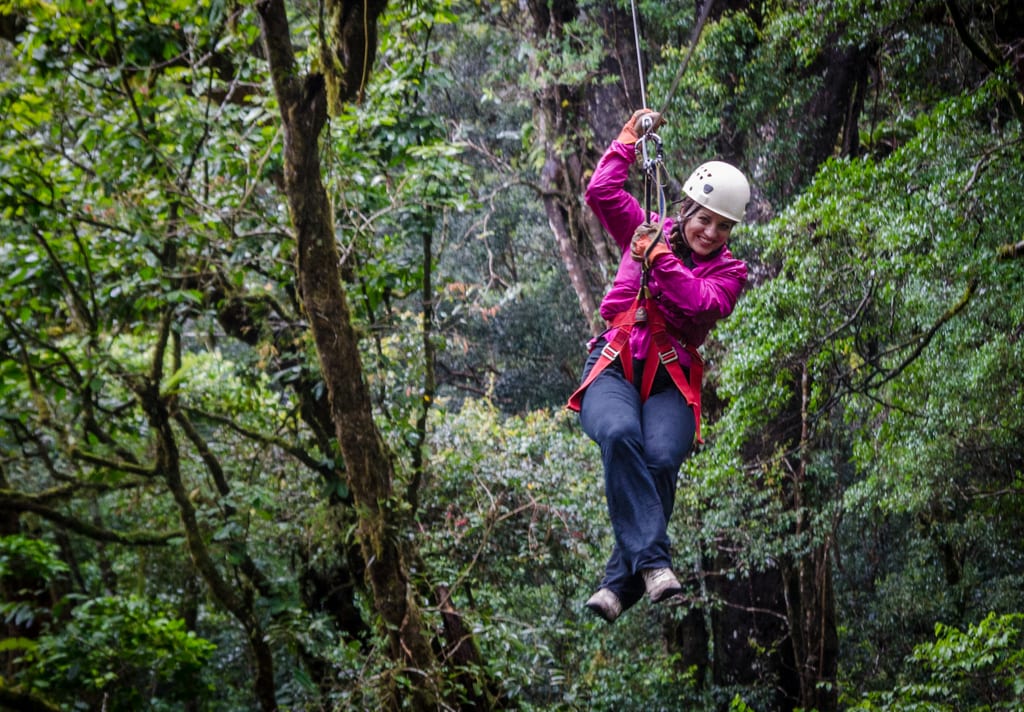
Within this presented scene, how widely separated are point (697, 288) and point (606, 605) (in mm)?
1003

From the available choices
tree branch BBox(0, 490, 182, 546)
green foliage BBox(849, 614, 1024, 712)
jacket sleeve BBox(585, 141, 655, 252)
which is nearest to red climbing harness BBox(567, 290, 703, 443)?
jacket sleeve BBox(585, 141, 655, 252)

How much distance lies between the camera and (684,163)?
28.7ft

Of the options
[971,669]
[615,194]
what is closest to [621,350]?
[615,194]

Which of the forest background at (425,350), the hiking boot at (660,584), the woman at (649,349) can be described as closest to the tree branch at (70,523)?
the forest background at (425,350)

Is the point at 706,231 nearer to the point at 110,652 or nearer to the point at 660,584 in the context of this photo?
the point at 660,584

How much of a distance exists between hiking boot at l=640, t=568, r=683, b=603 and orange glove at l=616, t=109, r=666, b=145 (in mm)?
1349

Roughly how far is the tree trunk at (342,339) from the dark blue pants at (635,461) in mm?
1457

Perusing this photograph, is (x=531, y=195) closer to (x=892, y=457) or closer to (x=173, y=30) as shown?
(x=892, y=457)

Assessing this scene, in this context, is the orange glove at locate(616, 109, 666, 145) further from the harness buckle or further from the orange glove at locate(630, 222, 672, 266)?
the harness buckle

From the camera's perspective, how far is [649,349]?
3400 millimetres

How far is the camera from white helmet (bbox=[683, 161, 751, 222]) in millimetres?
3299

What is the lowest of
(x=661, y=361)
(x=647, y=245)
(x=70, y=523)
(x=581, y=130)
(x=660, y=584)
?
(x=660, y=584)

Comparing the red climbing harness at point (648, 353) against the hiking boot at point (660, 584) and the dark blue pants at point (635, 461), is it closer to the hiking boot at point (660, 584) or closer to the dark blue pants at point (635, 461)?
the dark blue pants at point (635, 461)

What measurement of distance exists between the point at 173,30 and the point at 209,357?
12.7 ft
